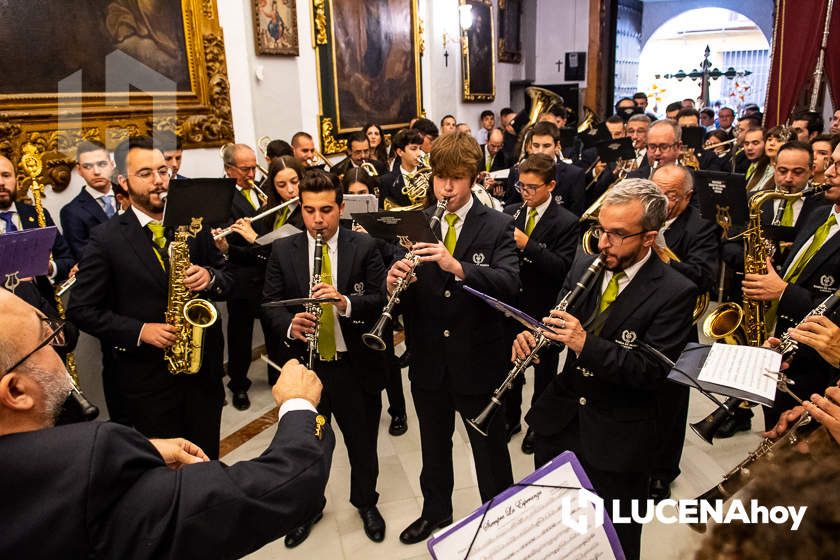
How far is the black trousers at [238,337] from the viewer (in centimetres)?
530

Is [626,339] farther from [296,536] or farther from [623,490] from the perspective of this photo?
[296,536]

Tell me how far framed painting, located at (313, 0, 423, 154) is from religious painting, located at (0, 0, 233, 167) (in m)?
2.12

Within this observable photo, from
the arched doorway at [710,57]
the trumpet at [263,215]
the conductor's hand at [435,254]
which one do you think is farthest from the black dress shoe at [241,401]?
the arched doorway at [710,57]

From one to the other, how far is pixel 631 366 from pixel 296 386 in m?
1.34

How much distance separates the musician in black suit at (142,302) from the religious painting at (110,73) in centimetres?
208

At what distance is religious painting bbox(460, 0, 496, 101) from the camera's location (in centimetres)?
1184

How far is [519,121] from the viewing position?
11266 mm

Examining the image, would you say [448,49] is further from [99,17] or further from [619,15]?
[99,17]

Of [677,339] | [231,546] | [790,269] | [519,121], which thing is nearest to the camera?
[231,546]

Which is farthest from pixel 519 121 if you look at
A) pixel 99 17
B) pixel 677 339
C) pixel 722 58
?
pixel 722 58

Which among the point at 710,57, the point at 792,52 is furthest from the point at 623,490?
the point at 710,57

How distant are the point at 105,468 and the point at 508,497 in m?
0.94

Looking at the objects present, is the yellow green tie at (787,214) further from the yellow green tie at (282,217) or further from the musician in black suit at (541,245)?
the yellow green tie at (282,217)

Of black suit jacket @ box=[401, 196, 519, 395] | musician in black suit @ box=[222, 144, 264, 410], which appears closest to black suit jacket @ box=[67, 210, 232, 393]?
black suit jacket @ box=[401, 196, 519, 395]
